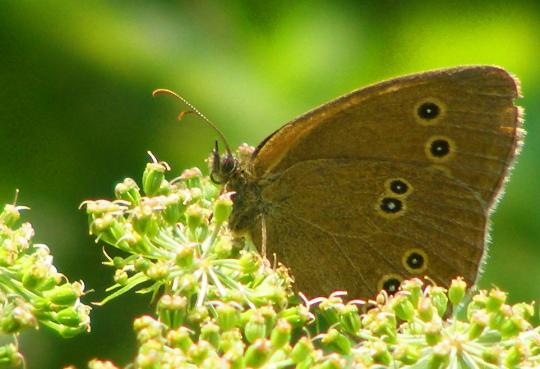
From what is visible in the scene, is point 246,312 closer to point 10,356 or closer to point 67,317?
point 67,317

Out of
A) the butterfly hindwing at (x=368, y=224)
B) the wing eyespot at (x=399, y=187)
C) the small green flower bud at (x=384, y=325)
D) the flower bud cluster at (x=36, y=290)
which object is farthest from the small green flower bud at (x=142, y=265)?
the wing eyespot at (x=399, y=187)

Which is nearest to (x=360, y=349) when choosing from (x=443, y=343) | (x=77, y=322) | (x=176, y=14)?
(x=443, y=343)

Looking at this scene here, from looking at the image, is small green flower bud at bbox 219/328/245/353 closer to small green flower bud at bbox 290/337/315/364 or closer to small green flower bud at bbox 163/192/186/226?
small green flower bud at bbox 290/337/315/364

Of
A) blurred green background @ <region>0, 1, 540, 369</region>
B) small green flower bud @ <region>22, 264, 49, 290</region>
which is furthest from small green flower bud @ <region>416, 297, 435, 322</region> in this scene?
blurred green background @ <region>0, 1, 540, 369</region>

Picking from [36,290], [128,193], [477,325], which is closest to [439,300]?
[477,325]

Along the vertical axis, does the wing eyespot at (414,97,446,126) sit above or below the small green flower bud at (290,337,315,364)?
above

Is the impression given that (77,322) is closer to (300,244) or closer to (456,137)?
(300,244)
